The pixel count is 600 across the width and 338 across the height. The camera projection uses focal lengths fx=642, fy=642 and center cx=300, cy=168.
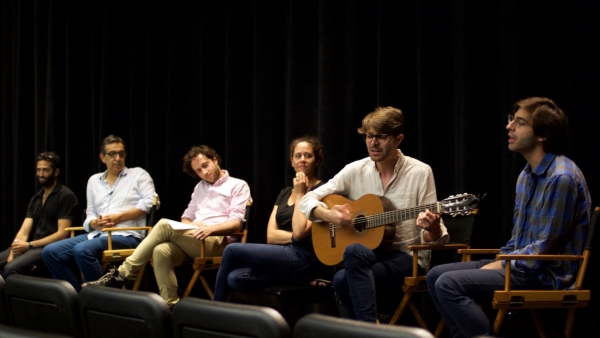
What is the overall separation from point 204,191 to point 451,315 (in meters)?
2.39

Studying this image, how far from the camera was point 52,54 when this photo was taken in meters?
6.14

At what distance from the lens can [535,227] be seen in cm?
271

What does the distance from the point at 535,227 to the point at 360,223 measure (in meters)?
0.90

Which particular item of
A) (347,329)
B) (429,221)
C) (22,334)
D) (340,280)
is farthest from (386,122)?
(22,334)

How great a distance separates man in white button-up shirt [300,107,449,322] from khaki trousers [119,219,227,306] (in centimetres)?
102

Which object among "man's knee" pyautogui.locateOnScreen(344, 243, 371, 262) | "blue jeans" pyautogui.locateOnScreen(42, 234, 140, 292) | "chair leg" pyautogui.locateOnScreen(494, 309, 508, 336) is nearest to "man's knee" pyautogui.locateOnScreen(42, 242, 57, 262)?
"blue jeans" pyautogui.locateOnScreen(42, 234, 140, 292)

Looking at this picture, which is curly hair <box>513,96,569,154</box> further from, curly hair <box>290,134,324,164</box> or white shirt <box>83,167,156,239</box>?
white shirt <box>83,167,156,239</box>

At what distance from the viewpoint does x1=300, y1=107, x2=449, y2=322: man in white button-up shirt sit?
2971 mm

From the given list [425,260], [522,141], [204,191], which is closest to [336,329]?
[522,141]

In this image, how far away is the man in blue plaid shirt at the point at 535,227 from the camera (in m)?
2.61

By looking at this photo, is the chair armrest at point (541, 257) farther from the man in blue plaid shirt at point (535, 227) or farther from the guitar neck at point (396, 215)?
the guitar neck at point (396, 215)

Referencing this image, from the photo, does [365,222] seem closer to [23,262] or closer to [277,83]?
[277,83]

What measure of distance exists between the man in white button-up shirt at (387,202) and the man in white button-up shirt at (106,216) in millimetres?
1778

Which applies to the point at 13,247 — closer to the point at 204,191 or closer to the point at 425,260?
the point at 204,191
